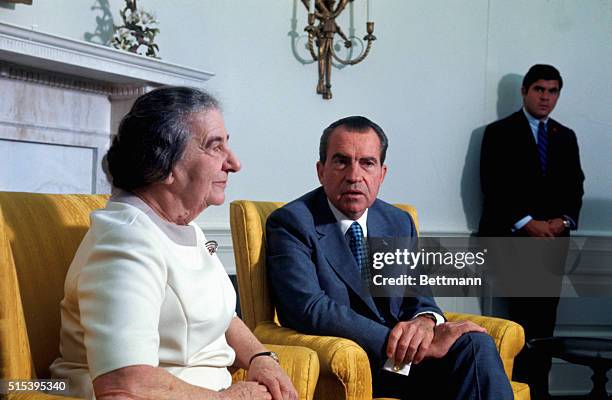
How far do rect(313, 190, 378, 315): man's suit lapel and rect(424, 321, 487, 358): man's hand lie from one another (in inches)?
9.0

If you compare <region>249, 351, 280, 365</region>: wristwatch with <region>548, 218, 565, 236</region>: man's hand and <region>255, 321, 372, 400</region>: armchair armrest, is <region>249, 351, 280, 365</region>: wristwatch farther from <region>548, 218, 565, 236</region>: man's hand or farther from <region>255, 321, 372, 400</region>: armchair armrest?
<region>548, 218, 565, 236</region>: man's hand

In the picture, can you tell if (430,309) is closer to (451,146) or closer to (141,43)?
(141,43)

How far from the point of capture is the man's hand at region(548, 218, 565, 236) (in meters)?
4.33

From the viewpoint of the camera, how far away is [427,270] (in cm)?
450

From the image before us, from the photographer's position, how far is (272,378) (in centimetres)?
171

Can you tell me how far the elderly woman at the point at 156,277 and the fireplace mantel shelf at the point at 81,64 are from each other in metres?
1.28

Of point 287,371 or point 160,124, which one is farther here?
point 287,371

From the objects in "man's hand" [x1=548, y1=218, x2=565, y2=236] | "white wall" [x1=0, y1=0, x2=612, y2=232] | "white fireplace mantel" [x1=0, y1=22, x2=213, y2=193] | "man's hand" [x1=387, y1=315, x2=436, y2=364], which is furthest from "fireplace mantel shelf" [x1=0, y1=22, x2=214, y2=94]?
"man's hand" [x1=548, y1=218, x2=565, y2=236]

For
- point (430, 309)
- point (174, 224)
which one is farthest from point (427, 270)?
point (174, 224)

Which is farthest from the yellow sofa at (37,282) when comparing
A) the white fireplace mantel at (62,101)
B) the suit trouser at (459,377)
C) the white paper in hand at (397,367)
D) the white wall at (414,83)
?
the white wall at (414,83)

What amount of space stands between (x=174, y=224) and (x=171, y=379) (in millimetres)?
318

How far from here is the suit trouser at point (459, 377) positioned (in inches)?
84.1

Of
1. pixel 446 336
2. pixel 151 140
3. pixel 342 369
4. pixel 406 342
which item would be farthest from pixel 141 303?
pixel 446 336

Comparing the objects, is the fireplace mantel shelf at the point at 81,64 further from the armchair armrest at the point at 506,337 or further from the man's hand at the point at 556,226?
the man's hand at the point at 556,226
